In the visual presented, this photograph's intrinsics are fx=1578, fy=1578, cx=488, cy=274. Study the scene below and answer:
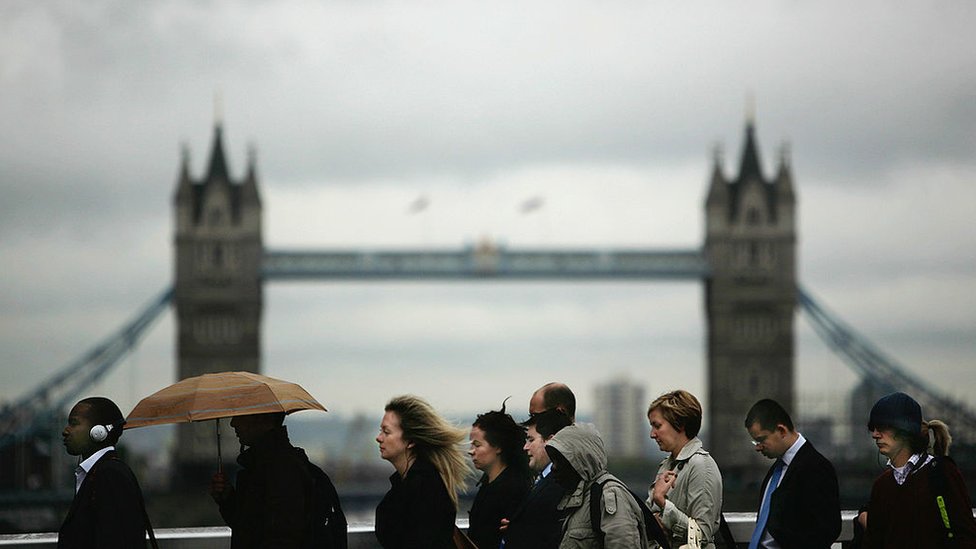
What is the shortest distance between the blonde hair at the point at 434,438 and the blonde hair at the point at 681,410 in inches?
19.3

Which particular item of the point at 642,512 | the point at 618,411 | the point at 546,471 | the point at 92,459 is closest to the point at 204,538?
the point at 92,459

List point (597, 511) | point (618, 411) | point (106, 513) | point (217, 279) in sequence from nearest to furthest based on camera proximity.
Answer: point (597, 511) → point (106, 513) → point (217, 279) → point (618, 411)

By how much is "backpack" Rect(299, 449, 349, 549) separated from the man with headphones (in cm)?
40

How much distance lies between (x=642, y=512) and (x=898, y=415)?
0.71 meters

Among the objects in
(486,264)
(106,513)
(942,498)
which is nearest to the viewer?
(106,513)

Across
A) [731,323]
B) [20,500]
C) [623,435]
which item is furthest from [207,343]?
[623,435]

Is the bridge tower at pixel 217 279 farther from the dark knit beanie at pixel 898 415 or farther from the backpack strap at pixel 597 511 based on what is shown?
the backpack strap at pixel 597 511

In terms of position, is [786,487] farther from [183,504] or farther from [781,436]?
[183,504]

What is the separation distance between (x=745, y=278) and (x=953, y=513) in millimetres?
51077

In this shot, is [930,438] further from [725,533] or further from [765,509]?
[725,533]

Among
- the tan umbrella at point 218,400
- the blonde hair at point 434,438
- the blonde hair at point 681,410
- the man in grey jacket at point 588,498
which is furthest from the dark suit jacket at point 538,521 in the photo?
the tan umbrella at point 218,400

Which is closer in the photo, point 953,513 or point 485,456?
point 953,513

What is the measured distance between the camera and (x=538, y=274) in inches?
2174

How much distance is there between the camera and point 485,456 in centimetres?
414
